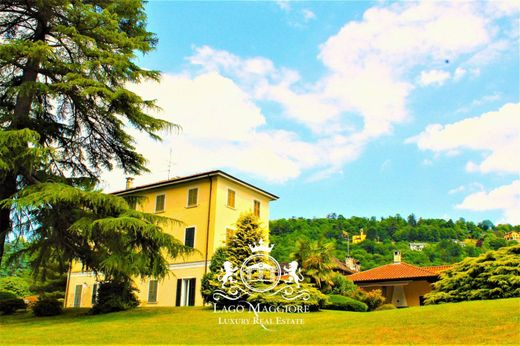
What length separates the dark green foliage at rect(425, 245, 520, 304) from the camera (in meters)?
18.2

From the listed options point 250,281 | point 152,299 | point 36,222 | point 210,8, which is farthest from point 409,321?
point 152,299

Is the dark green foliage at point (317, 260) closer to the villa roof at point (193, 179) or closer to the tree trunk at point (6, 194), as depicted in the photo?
the villa roof at point (193, 179)

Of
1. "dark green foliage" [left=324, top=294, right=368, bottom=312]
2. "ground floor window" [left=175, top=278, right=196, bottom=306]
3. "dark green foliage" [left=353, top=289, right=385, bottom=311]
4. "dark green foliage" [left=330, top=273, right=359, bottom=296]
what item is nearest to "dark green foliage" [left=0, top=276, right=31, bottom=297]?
"ground floor window" [left=175, top=278, right=196, bottom=306]

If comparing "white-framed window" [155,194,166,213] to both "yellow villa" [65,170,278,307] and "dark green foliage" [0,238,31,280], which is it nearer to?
"yellow villa" [65,170,278,307]

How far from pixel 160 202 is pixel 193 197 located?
119 inches

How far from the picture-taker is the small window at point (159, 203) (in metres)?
31.0

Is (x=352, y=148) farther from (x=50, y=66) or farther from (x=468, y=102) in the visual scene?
(x=50, y=66)

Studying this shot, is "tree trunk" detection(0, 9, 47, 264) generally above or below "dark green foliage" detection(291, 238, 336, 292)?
above

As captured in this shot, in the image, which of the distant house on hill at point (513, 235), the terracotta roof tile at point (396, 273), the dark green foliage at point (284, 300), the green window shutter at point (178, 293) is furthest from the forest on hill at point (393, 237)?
the dark green foliage at point (284, 300)

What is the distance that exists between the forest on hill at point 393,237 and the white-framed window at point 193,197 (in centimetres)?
1487

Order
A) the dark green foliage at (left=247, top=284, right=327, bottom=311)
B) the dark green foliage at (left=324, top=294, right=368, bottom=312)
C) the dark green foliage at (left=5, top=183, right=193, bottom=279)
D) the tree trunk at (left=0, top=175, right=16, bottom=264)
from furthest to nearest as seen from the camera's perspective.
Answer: the dark green foliage at (left=324, top=294, right=368, bottom=312)
the dark green foliage at (left=247, top=284, right=327, bottom=311)
the tree trunk at (left=0, top=175, right=16, bottom=264)
the dark green foliage at (left=5, top=183, right=193, bottom=279)

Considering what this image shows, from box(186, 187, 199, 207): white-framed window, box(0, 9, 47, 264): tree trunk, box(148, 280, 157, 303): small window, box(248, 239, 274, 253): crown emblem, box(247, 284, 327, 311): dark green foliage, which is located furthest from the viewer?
box(186, 187, 199, 207): white-framed window

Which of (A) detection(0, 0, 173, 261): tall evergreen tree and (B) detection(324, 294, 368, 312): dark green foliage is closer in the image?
(A) detection(0, 0, 173, 261): tall evergreen tree

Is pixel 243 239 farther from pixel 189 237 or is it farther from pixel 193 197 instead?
pixel 193 197
